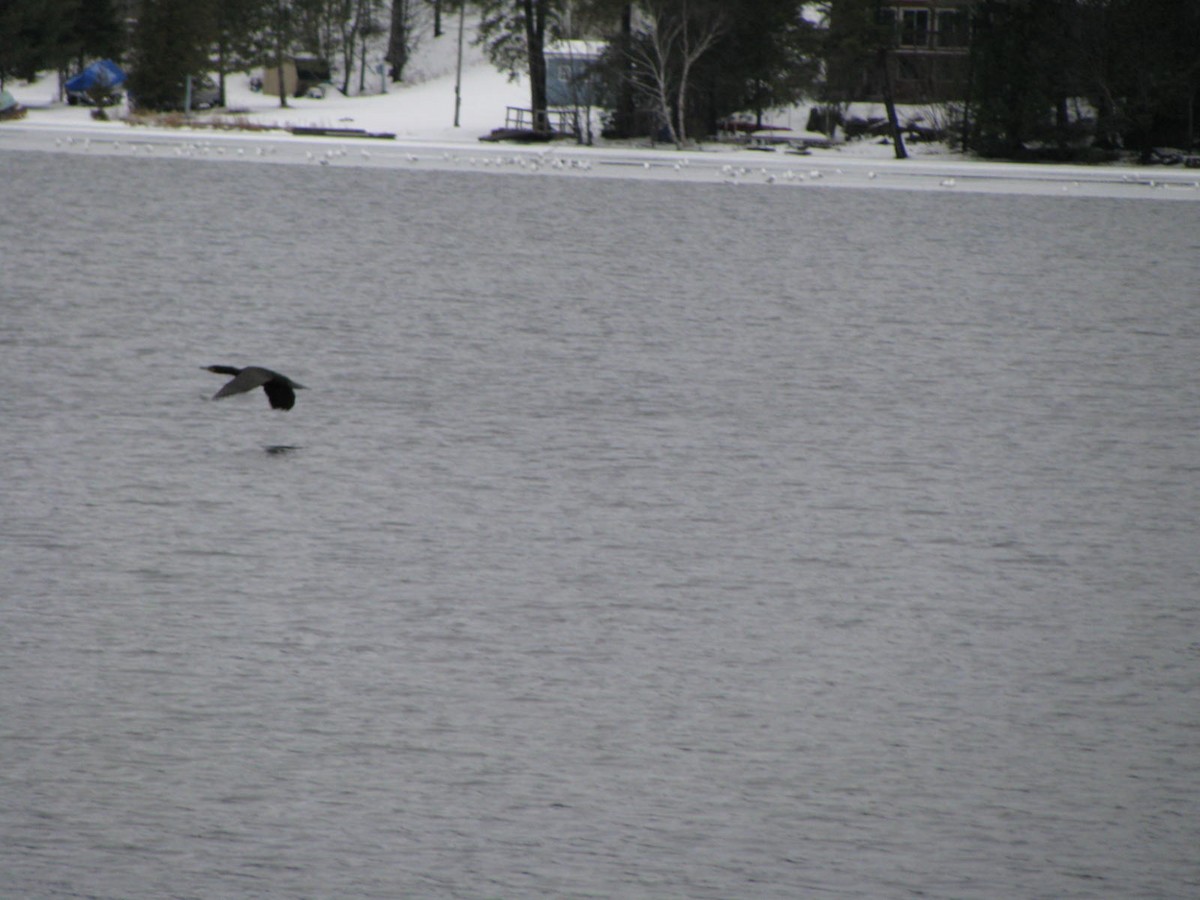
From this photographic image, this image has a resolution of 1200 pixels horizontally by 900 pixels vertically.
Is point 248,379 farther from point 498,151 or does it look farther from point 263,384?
point 498,151

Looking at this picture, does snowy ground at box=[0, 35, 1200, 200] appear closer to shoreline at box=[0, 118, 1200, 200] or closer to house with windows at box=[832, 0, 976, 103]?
shoreline at box=[0, 118, 1200, 200]

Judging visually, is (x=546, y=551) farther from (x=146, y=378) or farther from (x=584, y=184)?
(x=584, y=184)

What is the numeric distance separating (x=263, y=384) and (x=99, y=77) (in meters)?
59.3

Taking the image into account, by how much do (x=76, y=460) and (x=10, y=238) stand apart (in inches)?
480

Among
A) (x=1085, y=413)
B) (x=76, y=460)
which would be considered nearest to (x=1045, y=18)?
(x=1085, y=413)

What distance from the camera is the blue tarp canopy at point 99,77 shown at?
6594 cm

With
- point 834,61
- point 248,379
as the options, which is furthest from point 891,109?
point 248,379

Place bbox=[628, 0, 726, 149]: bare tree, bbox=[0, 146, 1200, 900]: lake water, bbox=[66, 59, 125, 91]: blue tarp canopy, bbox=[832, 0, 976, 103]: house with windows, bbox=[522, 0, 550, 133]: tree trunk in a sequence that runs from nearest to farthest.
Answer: bbox=[0, 146, 1200, 900]: lake water, bbox=[628, 0, 726, 149]: bare tree, bbox=[832, 0, 976, 103]: house with windows, bbox=[522, 0, 550, 133]: tree trunk, bbox=[66, 59, 125, 91]: blue tarp canopy

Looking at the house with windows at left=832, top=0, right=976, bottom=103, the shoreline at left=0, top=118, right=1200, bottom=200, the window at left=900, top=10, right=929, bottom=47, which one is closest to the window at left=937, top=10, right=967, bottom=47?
the house with windows at left=832, top=0, right=976, bottom=103

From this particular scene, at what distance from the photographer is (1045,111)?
48719 millimetres

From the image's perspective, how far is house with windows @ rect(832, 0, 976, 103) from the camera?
52.9 meters

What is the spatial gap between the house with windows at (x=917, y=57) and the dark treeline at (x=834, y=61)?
25cm

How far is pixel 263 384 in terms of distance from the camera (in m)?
10.3

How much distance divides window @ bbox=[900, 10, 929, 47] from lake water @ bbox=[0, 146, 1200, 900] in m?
43.7
